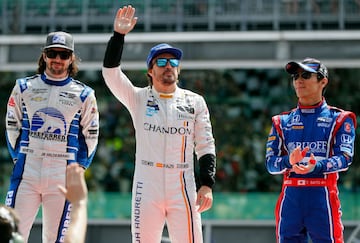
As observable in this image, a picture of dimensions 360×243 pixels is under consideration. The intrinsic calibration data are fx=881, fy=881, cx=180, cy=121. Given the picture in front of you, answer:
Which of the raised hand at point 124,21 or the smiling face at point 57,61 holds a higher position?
the raised hand at point 124,21

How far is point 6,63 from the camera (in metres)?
13.9

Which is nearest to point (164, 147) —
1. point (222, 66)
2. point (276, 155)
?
point (276, 155)

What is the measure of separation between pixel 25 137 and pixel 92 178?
26.7ft

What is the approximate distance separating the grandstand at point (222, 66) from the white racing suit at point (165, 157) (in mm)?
6254

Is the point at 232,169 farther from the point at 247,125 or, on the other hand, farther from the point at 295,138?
the point at 295,138

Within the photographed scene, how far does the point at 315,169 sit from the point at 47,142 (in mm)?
1988

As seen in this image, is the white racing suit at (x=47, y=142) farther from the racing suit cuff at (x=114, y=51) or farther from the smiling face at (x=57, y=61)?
the racing suit cuff at (x=114, y=51)

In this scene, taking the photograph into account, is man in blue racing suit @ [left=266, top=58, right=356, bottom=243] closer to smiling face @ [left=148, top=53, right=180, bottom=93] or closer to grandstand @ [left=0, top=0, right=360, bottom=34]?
smiling face @ [left=148, top=53, right=180, bottom=93]

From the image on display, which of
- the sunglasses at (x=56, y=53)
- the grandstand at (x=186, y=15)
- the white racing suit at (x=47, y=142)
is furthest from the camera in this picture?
the grandstand at (x=186, y=15)

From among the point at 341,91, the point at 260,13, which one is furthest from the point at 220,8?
the point at 341,91

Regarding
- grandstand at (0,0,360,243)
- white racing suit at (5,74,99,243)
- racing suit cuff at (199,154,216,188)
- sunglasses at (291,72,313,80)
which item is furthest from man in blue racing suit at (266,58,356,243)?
grandstand at (0,0,360,243)

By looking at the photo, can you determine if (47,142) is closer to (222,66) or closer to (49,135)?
(49,135)

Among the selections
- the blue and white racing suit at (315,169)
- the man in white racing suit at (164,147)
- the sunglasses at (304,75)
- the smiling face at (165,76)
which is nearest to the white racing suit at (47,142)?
the man in white racing suit at (164,147)

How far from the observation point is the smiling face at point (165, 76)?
6.56 metres
